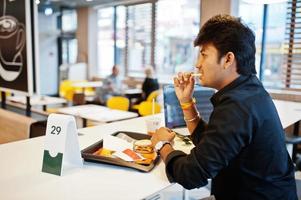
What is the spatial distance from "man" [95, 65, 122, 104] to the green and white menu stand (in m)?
4.72

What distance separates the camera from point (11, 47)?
315 centimetres

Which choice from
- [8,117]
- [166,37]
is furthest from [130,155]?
[166,37]

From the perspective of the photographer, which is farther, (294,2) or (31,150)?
(294,2)

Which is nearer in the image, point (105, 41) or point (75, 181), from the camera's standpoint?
point (75, 181)

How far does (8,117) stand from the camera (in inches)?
119

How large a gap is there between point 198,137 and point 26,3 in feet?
7.47

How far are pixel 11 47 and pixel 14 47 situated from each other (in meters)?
0.09

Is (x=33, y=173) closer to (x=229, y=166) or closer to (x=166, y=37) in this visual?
(x=229, y=166)

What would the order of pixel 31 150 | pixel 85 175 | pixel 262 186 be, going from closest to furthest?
pixel 262 186, pixel 85 175, pixel 31 150

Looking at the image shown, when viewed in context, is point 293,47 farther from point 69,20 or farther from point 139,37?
point 69,20

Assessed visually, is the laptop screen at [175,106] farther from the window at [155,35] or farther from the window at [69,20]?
the window at [69,20]

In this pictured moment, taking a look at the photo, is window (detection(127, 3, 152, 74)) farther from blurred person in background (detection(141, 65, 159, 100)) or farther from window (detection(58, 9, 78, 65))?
window (detection(58, 9, 78, 65))

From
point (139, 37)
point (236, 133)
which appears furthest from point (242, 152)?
point (139, 37)

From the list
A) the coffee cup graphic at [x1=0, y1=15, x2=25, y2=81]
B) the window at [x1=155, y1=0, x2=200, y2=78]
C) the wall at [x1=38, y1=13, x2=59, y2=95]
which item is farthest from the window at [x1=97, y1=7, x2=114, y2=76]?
the coffee cup graphic at [x1=0, y1=15, x2=25, y2=81]
